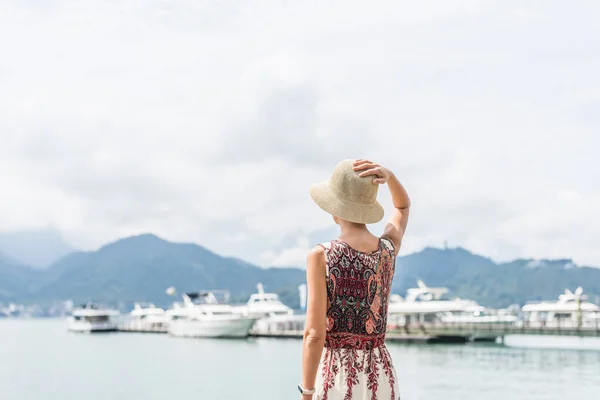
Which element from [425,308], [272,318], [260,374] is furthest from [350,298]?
[272,318]

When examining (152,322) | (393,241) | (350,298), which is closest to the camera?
(350,298)

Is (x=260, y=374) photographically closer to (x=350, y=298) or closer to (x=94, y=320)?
(x=350, y=298)

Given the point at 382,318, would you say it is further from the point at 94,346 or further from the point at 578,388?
the point at 94,346

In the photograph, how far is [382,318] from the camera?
3.42 m

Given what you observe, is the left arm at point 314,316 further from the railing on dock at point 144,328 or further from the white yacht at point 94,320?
the white yacht at point 94,320

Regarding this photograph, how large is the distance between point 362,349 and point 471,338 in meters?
56.4

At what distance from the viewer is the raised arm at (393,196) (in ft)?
11.2

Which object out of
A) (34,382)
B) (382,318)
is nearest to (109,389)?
(34,382)

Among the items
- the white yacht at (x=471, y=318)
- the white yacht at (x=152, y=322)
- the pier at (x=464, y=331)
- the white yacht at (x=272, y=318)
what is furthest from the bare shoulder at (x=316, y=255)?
the white yacht at (x=152, y=322)

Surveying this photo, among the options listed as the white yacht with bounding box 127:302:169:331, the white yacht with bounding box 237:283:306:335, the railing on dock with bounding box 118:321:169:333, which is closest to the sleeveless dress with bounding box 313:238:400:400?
the white yacht with bounding box 237:283:306:335

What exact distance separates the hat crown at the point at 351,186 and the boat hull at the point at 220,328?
6668cm

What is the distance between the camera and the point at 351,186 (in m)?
3.39

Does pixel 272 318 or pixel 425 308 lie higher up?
pixel 425 308

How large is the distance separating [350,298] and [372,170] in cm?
Answer: 52
